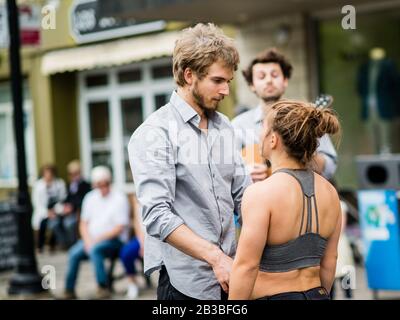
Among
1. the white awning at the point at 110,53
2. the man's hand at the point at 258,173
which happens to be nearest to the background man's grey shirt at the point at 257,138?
the man's hand at the point at 258,173

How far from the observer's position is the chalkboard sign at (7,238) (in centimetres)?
1047

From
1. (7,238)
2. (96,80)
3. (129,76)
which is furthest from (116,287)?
(96,80)

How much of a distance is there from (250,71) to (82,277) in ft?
21.1

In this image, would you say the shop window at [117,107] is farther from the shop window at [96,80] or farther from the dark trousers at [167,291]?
the dark trousers at [167,291]

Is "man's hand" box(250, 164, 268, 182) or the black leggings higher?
"man's hand" box(250, 164, 268, 182)

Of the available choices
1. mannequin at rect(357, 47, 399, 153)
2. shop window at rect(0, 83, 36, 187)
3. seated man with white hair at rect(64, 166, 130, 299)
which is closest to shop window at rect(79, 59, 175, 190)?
shop window at rect(0, 83, 36, 187)

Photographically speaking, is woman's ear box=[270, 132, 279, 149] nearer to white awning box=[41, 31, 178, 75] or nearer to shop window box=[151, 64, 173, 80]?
white awning box=[41, 31, 178, 75]

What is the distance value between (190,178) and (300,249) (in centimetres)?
51

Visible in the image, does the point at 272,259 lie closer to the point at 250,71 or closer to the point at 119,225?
the point at 250,71

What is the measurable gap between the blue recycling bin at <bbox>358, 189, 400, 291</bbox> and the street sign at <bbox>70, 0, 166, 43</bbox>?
6665 mm

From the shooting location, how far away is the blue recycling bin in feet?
23.2
